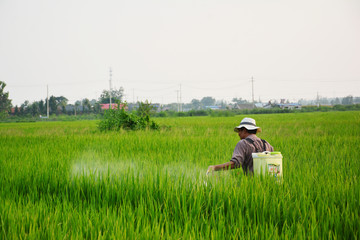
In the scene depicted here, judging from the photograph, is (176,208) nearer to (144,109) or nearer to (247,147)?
(247,147)

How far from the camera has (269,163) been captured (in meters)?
2.70

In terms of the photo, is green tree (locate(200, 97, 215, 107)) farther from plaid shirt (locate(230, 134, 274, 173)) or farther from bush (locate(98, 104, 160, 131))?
plaid shirt (locate(230, 134, 274, 173))

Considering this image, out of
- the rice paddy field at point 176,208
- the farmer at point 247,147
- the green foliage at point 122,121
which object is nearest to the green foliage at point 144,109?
the green foliage at point 122,121

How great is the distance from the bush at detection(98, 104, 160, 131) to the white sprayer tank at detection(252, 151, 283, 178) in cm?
835

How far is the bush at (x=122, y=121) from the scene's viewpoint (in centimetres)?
1087

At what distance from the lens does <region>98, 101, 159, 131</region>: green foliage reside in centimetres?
1087

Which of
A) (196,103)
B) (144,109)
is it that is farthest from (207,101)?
(144,109)

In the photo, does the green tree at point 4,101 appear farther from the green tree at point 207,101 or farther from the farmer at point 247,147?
the green tree at point 207,101

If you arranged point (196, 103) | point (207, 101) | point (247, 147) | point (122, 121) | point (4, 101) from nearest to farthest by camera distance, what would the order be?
point (247, 147), point (122, 121), point (4, 101), point (196, 103), point (207, 101)

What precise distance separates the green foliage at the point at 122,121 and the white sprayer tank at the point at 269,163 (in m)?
8.35

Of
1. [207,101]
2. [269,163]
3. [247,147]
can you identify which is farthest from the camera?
[207,101]

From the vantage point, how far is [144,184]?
2873 millimetres

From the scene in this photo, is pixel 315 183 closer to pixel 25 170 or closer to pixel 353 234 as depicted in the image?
pixel 353 234

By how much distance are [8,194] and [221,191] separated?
7.20 feet
